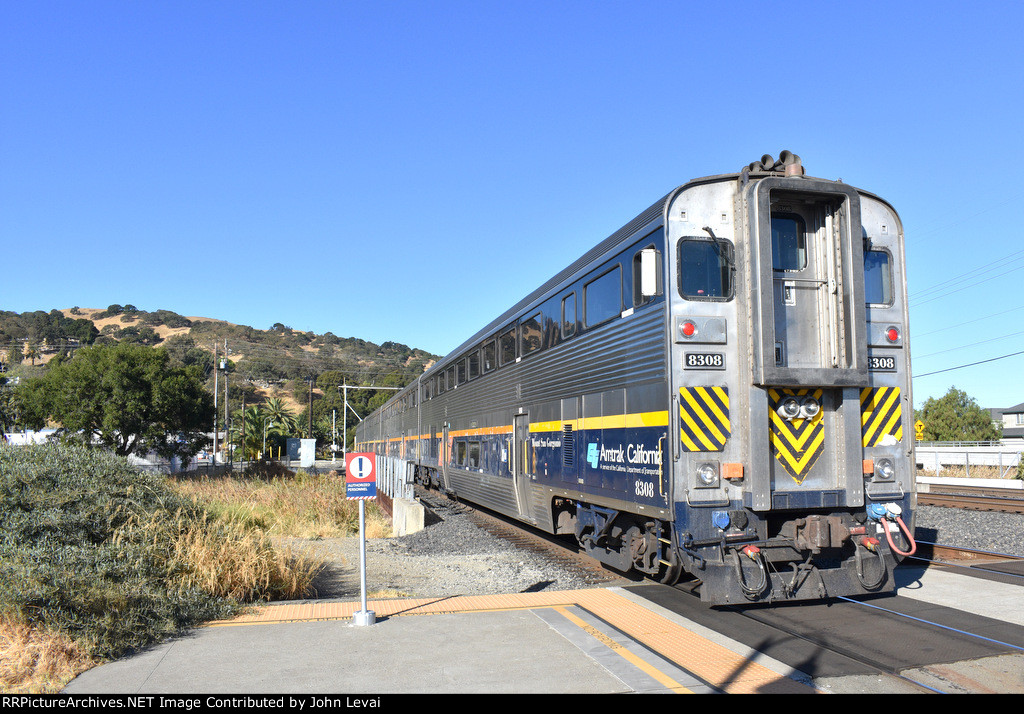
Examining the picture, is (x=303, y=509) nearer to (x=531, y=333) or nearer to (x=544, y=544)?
(x=544, y=544)

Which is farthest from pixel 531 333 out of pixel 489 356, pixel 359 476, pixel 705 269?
pixel 705 269

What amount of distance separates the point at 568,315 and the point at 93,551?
6.21 metres

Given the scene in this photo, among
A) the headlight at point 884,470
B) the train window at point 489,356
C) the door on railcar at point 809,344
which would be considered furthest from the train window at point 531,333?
the headlight at point 884,470

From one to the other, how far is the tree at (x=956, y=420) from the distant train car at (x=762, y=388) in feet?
190

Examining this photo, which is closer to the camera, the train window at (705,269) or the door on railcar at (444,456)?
the train window at (705,269)

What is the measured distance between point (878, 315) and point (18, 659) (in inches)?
327

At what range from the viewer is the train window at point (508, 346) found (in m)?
13.4

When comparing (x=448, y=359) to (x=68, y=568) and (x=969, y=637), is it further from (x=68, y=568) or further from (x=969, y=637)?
(x=969, y=637)

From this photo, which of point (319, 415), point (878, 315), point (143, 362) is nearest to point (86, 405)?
point (143, 362)

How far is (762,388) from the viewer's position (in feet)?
23.6

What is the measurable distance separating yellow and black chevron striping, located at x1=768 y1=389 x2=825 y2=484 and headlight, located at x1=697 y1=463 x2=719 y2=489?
676mm

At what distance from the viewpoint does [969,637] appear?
6.54m

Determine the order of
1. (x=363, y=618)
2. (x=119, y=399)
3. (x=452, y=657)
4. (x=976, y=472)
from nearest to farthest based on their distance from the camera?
(x=452, y=657) < (x=363, y=618) < (x=119, y=399) < (x=976, y=472)

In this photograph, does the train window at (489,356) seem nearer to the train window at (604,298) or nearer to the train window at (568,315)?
the train window at (568,315)
